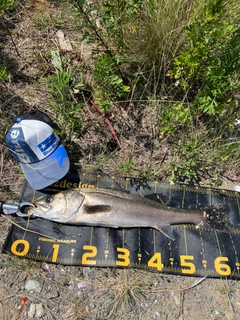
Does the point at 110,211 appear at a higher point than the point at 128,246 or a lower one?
higher

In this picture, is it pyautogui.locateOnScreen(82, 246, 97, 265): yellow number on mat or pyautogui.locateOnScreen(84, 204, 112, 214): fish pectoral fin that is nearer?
pyautogui.locateOnScreen(82, 246, 97, 265): yellow number on mat

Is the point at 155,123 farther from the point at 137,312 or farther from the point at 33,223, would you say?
the point at 137,312

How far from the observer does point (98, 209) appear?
341cm

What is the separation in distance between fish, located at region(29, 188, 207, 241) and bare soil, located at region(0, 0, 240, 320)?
1.66 feet

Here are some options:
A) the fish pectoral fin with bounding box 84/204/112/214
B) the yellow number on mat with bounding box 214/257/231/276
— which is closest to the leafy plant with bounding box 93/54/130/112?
the fish pectoral fin with bounding box 84/204/112/214

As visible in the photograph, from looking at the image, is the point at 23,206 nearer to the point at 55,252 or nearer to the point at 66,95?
the point at 55,252

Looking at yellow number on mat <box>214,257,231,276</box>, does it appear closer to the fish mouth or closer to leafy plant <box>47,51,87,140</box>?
the fish mouth

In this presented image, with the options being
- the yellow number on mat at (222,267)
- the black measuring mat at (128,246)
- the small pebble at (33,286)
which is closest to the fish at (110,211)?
the black measuring mat at (128,246)

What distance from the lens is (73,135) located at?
405 centimetres

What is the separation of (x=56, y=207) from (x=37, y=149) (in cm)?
76

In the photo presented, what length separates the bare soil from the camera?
3078 millimetres

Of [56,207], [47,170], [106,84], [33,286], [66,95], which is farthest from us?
[106,84]

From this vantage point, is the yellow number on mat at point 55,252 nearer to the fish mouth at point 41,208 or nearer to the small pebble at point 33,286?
the small pebble at point 33,286

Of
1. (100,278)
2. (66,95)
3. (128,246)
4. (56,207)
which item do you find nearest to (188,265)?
(128,246)
